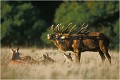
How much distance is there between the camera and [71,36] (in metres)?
14.5

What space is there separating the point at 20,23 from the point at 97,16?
6.09 m

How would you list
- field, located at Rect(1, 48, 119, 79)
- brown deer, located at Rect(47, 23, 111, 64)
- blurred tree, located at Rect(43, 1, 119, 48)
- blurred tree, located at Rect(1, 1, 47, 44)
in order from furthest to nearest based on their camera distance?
blurred tree, located at Rect(1, 1, 47, 44), blurred tree, located at Rect(43, 1, 119, 48), brown deer, located at Rect(47, 23, 111, 64), field, located at Rect(1, 48, 119, 79)

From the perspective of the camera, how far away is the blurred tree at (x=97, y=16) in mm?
37094

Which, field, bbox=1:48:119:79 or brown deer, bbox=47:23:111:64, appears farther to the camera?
brown deer, bbox=47:23:111:64

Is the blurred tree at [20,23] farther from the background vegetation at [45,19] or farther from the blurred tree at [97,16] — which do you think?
the blurred tree at [97,16]

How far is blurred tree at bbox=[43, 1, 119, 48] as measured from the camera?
37.1 metres

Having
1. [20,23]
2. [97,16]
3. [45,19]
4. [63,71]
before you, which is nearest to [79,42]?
[63,71]

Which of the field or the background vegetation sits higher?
the background vegetation

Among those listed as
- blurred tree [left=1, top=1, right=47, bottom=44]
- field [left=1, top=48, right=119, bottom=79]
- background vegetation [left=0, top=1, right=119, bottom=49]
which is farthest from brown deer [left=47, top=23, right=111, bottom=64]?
blurred tree [left=1, top=1, right=47, bottom=44]

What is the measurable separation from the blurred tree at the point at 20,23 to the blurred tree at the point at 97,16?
89.7 inches

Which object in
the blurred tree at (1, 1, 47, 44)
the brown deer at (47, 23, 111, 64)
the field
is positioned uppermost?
the blurred tree at (1, 1, 47, 44)

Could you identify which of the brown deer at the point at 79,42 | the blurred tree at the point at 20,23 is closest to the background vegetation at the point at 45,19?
the blurred tree at the point at 20,23

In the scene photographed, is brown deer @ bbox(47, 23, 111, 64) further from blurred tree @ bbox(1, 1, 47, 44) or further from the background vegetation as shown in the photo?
blurred tree @ bbox(1, 1, 47, 44)

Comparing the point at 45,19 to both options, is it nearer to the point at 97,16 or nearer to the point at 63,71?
the point at 97,16
